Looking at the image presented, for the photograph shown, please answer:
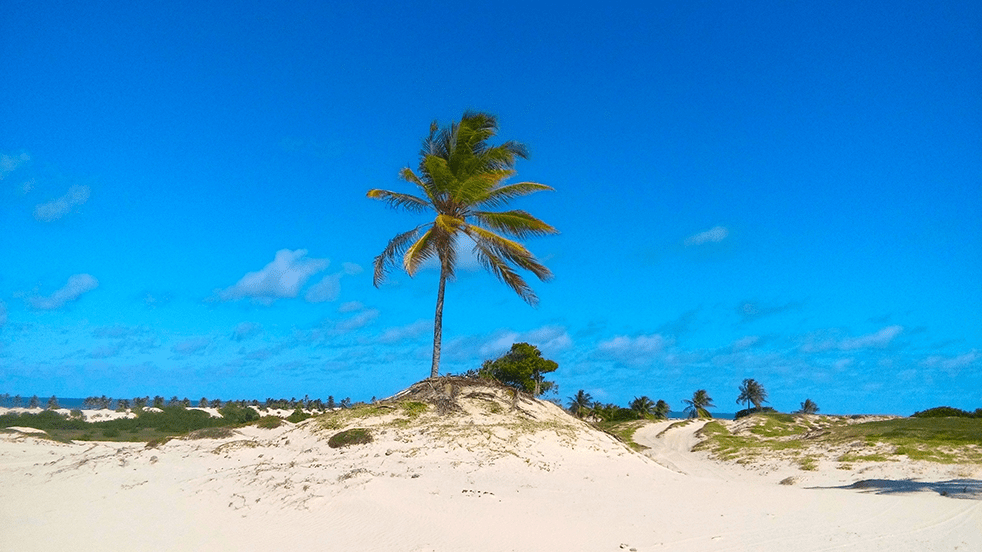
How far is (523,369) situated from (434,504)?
1580 inches

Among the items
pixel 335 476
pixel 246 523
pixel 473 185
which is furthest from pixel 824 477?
pixel 246 523

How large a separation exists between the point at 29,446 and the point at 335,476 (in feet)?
45.5

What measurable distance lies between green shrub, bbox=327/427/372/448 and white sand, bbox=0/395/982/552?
11.7 inches

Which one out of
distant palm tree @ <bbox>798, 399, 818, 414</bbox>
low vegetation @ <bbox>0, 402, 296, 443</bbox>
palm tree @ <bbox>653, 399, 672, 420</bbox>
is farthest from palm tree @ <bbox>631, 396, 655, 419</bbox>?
low vegetation @ <bbox>0, 402, 296, 443</bbox>

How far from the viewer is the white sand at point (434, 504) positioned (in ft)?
21.2

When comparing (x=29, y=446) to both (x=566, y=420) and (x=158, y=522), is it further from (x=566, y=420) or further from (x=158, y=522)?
(x=566, y=420)

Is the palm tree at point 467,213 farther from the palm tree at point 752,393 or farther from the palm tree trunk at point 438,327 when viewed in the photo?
the palm tree at point 752,393

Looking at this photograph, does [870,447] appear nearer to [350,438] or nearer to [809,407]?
[350,438]

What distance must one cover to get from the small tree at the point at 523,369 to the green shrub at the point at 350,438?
106 feet

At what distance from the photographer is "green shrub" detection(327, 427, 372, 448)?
13.4m

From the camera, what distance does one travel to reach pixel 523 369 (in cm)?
4753

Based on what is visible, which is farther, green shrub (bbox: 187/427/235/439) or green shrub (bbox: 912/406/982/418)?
green shrub (bbox: 912/406/982/418)

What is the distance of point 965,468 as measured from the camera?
16891 mm

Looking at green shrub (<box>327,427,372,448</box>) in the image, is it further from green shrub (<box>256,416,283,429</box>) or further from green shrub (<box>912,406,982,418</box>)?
green shrub (<box>912,406,982,418</box>)
